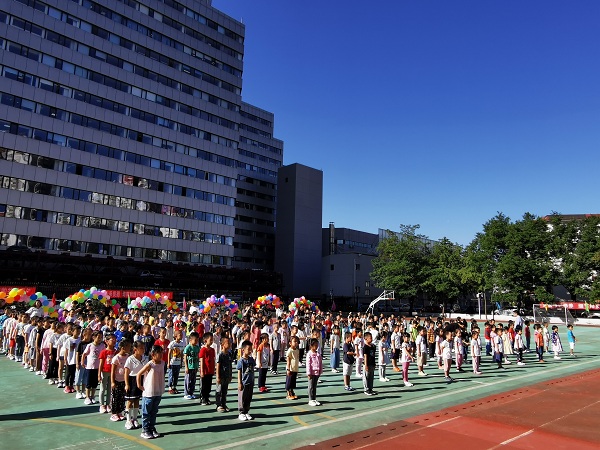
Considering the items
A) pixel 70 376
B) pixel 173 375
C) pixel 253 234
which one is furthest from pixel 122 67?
pixel 173 375

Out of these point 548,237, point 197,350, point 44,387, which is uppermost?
point 548,237

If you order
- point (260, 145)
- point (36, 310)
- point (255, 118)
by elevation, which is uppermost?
point (255, 118)

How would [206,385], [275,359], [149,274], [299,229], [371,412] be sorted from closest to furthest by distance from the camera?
1. [371,412]
2. [206,385]
3. [275,359]
4. [149,274]
5. [299,229]

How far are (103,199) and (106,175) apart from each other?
310cm

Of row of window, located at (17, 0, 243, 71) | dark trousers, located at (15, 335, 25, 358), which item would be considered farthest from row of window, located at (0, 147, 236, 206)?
dark trousers, located at (15, 335, 25, 358)

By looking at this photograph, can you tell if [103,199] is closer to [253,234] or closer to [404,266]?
[253,234]

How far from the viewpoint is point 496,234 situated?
217ft

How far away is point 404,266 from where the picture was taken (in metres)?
66.9

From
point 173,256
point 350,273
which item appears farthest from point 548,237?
point 173,256

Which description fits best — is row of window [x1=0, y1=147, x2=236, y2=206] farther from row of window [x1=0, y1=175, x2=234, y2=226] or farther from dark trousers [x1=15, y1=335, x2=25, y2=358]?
dark trousers [x1=15, y1=335, x2=25, y2=358]

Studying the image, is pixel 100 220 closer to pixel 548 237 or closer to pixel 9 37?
pixel 9 37

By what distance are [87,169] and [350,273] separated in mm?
48406

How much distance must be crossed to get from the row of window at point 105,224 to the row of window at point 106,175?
16.8 feet

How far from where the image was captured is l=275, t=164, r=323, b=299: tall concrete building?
275 feet
